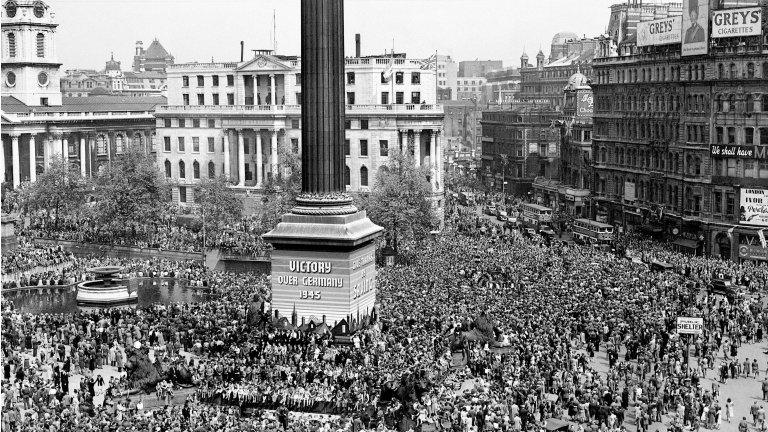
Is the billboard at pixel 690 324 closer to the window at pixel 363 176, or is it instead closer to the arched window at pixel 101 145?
the window at pixel 363 176

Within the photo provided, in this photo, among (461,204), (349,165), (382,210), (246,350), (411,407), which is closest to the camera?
(411,407)

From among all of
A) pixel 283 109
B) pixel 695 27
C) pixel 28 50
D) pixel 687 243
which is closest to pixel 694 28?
pixel 695 27

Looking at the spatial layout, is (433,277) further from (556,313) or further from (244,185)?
(244,185)

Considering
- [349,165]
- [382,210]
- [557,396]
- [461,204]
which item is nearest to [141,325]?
[557,396]

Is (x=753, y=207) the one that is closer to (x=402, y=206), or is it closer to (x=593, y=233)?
(x=593, y=233)

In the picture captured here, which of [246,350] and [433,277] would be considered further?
[433,277]

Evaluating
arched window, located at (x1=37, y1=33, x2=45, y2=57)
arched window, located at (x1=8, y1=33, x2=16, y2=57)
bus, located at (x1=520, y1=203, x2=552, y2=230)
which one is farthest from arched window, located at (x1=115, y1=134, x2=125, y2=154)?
bus, located at (x1=520, y1=203, x2=552, y2=230)
